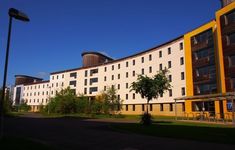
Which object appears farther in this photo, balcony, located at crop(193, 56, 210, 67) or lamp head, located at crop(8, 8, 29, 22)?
balcony, located at crop(193, 56, 210, 67)

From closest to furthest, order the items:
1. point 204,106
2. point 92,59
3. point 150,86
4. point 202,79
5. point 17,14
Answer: point 17,14 → point 150,86 → point 204,106 → point 202,79 → point 92,59

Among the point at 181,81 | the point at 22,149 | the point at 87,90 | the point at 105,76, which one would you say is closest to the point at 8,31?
the point at 22,149

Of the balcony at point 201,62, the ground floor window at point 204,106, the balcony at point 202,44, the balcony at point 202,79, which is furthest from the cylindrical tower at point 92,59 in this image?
the ground floor window at point 204,106

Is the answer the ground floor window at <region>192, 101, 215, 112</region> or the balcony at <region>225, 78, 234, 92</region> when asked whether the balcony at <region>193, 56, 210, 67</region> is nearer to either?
the balcony at <region>225, 78, 234, 92</region>

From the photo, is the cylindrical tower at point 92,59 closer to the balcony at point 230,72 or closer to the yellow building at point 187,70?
the yellow building at point 187,70

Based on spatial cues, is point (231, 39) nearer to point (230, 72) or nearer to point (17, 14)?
point (230, 72)

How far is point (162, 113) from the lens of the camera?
5175 centimetres

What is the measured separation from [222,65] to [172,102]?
50.9ft

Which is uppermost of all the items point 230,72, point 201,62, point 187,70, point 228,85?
point 201,62

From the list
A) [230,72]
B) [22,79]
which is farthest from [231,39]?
[22,79]

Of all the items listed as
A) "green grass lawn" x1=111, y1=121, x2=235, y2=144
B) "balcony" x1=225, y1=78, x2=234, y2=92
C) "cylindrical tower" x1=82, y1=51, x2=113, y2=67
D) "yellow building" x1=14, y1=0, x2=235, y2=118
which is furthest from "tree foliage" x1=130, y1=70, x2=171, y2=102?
"cylindrical tower" x1=82, y1=51, x2=113, y2=67

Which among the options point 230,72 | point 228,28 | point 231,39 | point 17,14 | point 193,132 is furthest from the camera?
point 228,28

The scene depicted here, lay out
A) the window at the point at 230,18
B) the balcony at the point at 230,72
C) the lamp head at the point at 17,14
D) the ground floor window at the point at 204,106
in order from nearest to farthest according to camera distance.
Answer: the lamp head at the point at 17,14, the balcony at the point at 230,72, the window at the point at 230,18, the ground floor window at the point at 204,106

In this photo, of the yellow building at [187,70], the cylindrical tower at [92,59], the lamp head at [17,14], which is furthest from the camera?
the cylindrical tower at [92,59]
